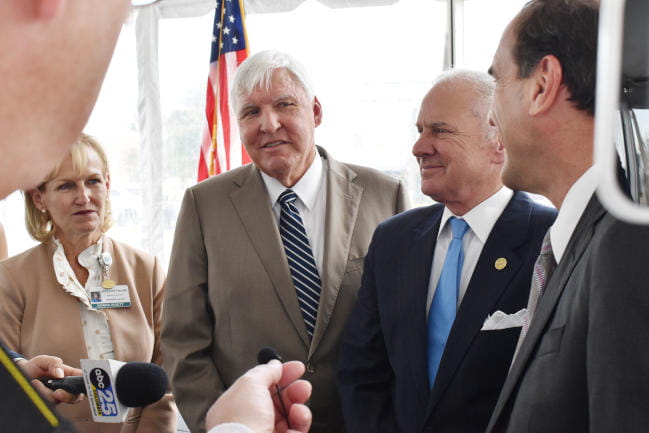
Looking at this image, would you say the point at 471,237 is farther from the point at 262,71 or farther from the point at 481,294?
the point at 262,71

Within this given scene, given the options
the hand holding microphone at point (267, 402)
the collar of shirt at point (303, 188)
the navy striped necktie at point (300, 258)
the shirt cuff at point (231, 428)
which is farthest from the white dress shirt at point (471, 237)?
the shirt cuff at point (231, 428)

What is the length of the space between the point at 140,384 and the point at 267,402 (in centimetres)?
45

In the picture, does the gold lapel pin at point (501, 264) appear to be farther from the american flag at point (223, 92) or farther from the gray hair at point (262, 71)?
the american flag at point (223, 92)

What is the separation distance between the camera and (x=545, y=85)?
1334 millimetres

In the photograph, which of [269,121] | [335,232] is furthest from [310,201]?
[269,121]

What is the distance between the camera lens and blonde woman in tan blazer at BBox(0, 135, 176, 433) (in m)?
2.29

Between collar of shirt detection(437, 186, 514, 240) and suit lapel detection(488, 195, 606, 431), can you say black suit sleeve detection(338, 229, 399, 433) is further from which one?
suit lapel detection(488, 195, 606, 431)

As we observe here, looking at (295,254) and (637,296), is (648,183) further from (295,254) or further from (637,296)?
(295,254)

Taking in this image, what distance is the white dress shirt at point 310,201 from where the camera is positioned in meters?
2.27

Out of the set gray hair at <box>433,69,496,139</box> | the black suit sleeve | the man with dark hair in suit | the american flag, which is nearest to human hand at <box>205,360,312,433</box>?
the man with dark hair in suit

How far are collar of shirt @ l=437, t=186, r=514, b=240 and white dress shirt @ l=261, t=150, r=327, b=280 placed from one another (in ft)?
1.79

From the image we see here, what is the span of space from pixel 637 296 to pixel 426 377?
954 mm

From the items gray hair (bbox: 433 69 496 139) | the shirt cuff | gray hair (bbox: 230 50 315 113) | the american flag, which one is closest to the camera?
the shirt cuff

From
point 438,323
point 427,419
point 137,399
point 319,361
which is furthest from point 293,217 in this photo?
point 137,399
